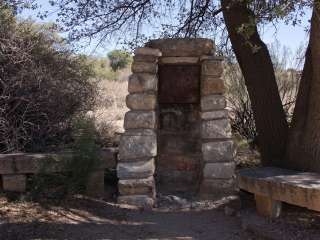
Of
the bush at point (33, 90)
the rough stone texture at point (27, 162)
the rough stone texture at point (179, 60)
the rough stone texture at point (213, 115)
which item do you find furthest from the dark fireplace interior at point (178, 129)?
the rough stone texture at point (27, 162)

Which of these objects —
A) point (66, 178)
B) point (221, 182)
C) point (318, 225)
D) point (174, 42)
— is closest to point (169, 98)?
point (174, 42)

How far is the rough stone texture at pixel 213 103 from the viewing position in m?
7.05

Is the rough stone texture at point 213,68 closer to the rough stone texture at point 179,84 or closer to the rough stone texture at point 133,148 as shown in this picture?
the rough stone texture at point 179,84

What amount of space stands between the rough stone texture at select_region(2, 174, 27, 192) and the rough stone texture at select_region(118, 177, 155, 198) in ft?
4.00

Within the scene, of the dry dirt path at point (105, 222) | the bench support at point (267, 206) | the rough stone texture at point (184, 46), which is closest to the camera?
the dry dirt path at point (105, 222)

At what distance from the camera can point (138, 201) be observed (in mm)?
6773

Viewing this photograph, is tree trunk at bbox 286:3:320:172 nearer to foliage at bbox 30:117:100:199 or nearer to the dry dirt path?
the dry dirt path

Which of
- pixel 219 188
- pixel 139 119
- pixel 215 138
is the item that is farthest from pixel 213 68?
pixel 219 188

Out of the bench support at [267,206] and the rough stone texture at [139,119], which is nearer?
the bench support at [267,206]

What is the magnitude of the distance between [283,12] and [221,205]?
289cm

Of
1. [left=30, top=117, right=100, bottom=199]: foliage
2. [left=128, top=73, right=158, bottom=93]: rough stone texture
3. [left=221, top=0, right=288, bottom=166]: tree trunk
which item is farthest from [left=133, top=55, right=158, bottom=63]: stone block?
[left=221, top=0, right=288, bottom=166]: tree trunk

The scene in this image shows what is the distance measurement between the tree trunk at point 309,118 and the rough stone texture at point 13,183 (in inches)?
131

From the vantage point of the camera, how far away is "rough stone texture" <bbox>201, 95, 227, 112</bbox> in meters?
7.05

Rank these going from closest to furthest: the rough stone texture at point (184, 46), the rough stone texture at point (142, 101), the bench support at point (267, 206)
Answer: the bench support at point (267, 206) < the rough stone texture at point (142, 101) < the rough stone texture at point (184, 46)
